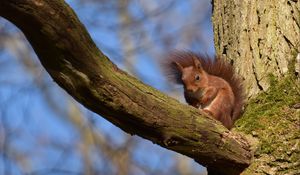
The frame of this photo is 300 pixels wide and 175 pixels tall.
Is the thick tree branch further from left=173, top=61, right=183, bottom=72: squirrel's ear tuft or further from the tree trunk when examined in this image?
left=173, top=61, right=183, bottom=72: squirrel's ear tuft

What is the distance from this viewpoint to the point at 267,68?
2.85 m

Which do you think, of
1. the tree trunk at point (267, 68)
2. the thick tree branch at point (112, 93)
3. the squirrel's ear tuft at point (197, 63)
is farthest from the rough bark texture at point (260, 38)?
the thick tree branch at point (112, 93)

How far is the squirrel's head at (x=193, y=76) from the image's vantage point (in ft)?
10.1

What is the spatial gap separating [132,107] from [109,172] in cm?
358

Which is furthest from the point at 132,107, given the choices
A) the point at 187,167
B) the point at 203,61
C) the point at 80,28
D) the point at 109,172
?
the point at 187,167

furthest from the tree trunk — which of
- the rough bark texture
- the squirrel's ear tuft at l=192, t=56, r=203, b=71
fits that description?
the squirrel's ear tuft at l=192, t=56, r=203, b=71

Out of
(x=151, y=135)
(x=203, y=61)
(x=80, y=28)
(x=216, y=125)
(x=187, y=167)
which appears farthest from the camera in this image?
(x=187, y=167)

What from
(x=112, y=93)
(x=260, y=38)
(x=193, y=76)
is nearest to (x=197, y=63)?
(x=193, y=76)

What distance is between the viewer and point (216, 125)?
2.44 m

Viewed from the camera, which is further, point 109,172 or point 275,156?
point 109,172

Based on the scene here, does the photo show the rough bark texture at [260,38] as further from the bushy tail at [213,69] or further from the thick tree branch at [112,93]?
the thick tree branch at [112,93]

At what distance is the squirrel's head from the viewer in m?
3.07

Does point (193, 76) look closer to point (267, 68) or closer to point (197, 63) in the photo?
point (197, 63)

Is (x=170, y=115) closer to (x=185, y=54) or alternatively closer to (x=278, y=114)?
(x=278, y=114)
